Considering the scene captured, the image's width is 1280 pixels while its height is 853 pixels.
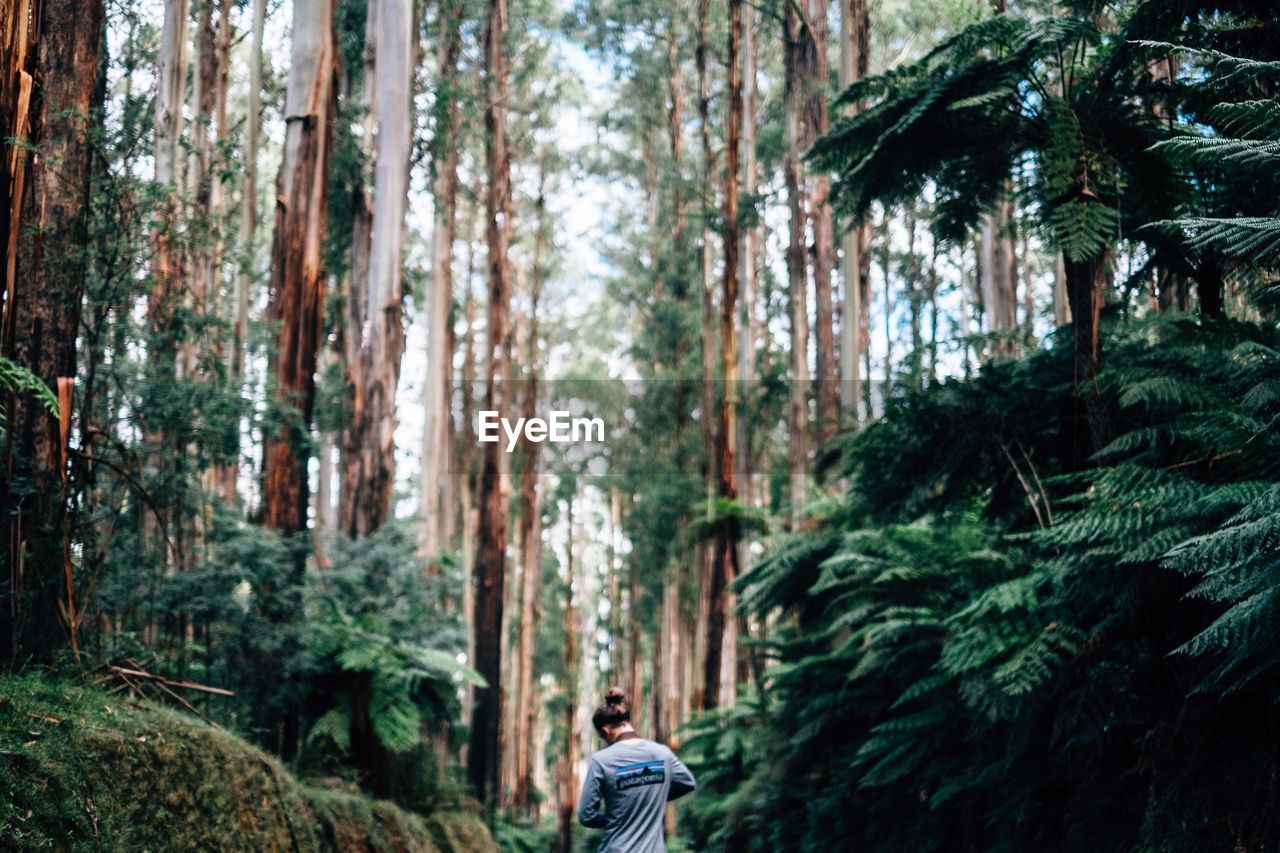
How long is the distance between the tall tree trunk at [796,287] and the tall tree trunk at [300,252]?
6.31 metres

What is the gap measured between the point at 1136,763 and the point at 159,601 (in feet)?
23.0

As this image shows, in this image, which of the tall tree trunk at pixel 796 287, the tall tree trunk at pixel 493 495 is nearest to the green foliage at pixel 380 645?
the tall tree trunk at pixel 796 287

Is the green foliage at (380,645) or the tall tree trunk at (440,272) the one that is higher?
the tall tree trunk at (440,272)

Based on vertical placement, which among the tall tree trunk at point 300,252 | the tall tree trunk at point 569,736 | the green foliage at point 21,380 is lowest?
the tall tree trunk at point 569,736

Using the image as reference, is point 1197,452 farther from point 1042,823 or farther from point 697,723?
point 697,723

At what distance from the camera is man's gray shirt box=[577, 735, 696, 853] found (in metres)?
5.63

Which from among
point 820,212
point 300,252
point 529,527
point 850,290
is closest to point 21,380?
point 300,252

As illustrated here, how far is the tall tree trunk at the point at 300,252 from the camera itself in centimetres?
1162

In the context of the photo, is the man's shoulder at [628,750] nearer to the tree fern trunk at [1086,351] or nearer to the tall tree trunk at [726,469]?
the tree fern trunk at [1086,351]

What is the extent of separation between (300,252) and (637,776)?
26.8 feet

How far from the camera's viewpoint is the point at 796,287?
20844 millimetres

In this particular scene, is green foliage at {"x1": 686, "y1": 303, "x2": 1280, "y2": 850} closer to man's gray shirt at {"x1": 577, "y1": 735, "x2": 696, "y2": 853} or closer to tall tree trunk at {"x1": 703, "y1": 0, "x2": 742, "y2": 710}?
man's gray shirt at {"x1": 577, "y1": 735, "x2": 696, "y2": 853}

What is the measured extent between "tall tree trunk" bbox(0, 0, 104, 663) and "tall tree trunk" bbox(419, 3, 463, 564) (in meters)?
10.1

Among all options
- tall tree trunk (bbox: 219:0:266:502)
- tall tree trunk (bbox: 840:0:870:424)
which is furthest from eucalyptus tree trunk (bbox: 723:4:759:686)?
tall tree trunk (bbox: 219:0:266:502)
